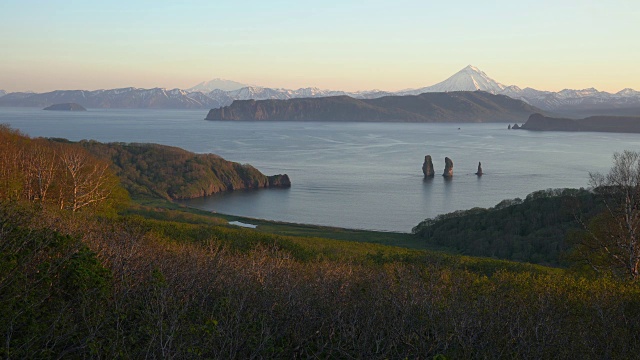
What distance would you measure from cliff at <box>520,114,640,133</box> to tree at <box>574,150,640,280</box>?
166 m

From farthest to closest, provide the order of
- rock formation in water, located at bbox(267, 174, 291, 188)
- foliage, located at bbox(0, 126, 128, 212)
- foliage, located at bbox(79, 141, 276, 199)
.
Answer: rock formation in water, located at bbox(267, 174, 291, 188), foliage, located at bbox(79, 141, 276, 199), foliage, located at bbox(0, 126, 128, 212)

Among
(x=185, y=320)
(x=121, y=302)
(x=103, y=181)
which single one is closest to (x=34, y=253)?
(x=121, y=302)

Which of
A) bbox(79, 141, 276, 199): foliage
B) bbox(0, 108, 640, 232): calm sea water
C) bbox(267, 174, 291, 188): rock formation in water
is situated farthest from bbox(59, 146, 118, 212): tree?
bbox(267, 174, 291, 188): rock formation in water

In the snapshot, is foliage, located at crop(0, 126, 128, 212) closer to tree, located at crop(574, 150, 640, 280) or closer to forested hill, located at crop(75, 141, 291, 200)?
tree, located at crop(574, 150, 640, 280)

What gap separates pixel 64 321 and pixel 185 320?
170cm

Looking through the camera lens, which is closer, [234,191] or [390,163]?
[234,191]

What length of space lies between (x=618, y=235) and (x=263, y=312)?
38.1 ft

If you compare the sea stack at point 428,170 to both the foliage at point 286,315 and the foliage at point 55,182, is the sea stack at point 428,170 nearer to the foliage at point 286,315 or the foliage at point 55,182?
the foliage at point 55,182

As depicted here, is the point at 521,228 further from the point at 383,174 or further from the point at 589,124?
the point at 589,124

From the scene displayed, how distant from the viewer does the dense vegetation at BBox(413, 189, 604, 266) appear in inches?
1142

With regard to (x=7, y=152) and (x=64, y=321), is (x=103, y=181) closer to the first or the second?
(x=7, y=152)

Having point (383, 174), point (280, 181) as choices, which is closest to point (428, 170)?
point (383, 174)

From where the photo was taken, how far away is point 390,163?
279 feet

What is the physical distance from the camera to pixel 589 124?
17725cm
